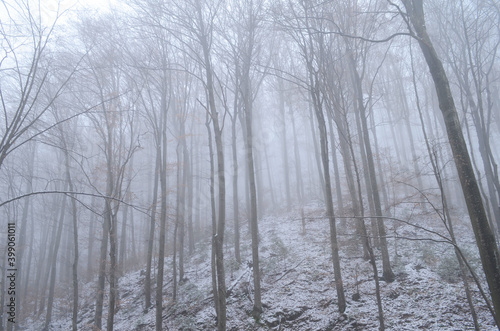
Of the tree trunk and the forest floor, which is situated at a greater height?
the tree trunk

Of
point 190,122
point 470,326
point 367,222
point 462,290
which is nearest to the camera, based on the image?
point 470,326

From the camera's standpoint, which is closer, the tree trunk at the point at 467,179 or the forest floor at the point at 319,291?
the tree trunk at the point at 467,179

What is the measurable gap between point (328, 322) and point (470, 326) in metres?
3.11

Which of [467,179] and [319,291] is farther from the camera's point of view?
[319,291]

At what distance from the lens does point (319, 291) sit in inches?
339

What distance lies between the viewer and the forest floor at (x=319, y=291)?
682cm

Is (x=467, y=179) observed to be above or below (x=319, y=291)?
above

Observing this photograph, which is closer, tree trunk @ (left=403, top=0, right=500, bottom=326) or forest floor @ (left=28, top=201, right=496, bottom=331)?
tree trunk @ (left=403, top=0, right=500, bottom=326)

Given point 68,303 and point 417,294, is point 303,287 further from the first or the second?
point 68,303

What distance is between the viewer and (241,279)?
1029cm

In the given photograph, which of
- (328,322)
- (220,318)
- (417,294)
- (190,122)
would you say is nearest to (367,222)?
(417,294)

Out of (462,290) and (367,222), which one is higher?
(367,222)

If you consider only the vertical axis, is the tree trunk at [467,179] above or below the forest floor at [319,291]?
above

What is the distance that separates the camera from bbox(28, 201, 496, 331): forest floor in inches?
269
